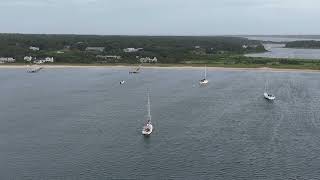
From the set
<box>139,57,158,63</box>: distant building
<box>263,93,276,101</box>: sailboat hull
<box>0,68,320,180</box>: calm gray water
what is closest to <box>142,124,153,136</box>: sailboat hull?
<box>0,68,320,180</box>: calm gray water

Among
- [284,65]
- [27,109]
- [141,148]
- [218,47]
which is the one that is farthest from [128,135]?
[218,47]

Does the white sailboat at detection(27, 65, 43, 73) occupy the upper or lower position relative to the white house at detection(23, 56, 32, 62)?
lower

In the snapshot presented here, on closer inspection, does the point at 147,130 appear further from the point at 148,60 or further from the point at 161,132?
the point at 148,60

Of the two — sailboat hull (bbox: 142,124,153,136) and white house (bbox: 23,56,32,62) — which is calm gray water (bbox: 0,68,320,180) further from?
white house (bbox: 23,56,32,62)

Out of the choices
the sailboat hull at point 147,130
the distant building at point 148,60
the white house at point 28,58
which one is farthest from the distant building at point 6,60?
the sailboat hull at point 147,130

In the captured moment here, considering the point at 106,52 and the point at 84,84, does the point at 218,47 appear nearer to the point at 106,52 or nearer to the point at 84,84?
the point at 106,52

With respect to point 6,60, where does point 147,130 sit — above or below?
below

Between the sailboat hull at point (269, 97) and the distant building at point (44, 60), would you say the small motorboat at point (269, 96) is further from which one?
the distant building at point (44, 60)

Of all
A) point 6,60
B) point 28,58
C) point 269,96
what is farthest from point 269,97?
point 6,60
